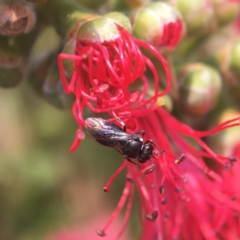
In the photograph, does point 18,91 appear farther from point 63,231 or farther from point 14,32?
point 14,32

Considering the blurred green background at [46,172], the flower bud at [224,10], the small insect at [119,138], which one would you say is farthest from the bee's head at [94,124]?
the blurred green background at [46,172]

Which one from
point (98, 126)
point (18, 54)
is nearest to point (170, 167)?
point (98, 126)

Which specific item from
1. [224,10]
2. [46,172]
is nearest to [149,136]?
[224,10]

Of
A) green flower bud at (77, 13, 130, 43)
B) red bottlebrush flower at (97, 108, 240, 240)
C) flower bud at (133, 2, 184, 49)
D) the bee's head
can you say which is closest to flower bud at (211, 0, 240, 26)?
flower bud at (133, 2, 184, 49)

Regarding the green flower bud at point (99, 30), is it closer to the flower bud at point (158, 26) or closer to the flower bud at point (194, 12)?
the flower bud at point (158, 26)

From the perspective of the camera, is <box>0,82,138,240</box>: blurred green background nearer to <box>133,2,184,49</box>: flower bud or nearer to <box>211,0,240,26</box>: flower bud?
<box>211,0,240,26</box>: flower bud

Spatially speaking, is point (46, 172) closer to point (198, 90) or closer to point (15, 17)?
point (198, 90)
